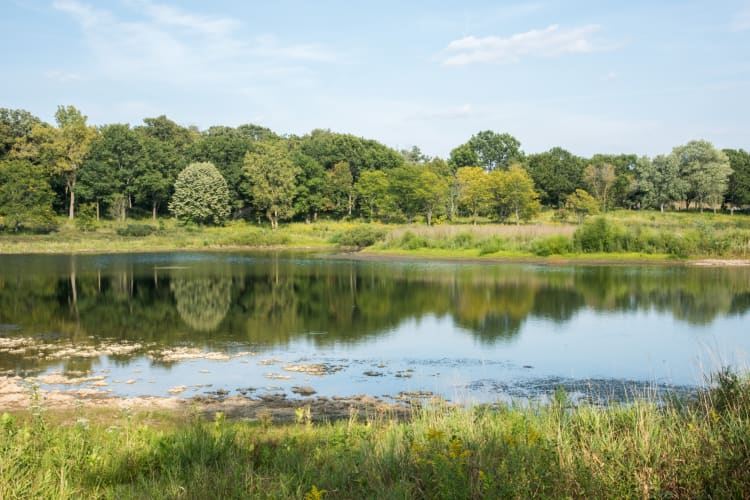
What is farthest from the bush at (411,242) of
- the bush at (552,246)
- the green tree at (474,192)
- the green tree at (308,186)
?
the green tree at (308,186)

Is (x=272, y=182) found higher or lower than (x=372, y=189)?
higher

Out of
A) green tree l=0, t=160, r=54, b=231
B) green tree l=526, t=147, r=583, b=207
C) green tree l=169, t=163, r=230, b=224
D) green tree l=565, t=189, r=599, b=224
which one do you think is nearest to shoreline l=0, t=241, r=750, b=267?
green tree l=0, t=160, r=54, b=231

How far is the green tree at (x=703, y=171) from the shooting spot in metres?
81.2

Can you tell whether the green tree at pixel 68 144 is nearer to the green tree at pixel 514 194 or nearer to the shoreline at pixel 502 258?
the shoreline at pixel 502 258

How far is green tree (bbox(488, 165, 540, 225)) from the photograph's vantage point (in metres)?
76.1

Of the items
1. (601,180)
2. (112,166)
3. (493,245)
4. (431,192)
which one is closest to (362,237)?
(493,245)

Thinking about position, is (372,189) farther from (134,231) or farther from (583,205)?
(134,231)

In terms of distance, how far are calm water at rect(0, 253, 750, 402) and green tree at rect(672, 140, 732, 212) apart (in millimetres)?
49608

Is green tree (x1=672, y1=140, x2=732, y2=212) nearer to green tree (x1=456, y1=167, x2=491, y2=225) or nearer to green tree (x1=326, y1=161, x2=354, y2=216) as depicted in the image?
green tree (x1=456, y1=167, x2=491, y2=225)

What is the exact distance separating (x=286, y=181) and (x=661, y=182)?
50112 mm

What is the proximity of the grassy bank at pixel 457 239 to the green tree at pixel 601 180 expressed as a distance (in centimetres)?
1256

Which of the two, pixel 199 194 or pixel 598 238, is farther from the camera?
pixel 199 194

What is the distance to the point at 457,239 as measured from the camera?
51.3 metres

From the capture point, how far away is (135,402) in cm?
1183
